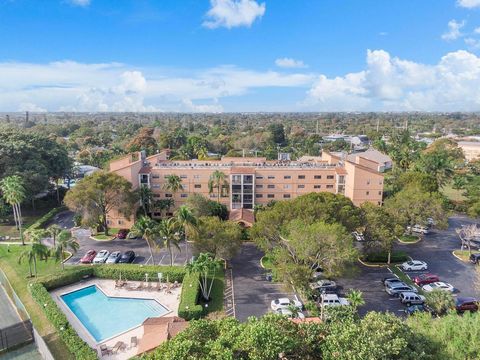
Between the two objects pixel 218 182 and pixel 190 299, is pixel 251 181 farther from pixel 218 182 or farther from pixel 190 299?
pixel 190 299

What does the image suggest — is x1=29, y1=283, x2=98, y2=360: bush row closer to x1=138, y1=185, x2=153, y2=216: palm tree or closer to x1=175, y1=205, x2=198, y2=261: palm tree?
x1=175, y1=205, x2=198, y2=261: palm tree

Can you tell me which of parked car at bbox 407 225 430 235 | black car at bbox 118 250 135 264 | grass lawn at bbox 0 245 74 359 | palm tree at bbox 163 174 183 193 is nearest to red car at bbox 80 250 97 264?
grass lawn at bbox 0 245 74 359

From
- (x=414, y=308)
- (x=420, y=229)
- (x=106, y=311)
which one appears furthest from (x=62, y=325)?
(x=420, y=229)

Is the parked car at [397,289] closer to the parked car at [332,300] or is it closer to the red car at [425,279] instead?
the red car at [425,279]

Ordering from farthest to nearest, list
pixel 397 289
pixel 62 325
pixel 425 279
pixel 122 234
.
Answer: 1. pixel 122 234
2. pixel 425 279
3. pixel 397 289
4. pixel 62 325

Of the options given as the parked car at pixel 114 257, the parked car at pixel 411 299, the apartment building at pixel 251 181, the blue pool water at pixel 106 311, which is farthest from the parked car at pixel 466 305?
the parked car at pixel 114 257

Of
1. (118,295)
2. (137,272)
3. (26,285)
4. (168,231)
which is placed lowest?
(118,295)
